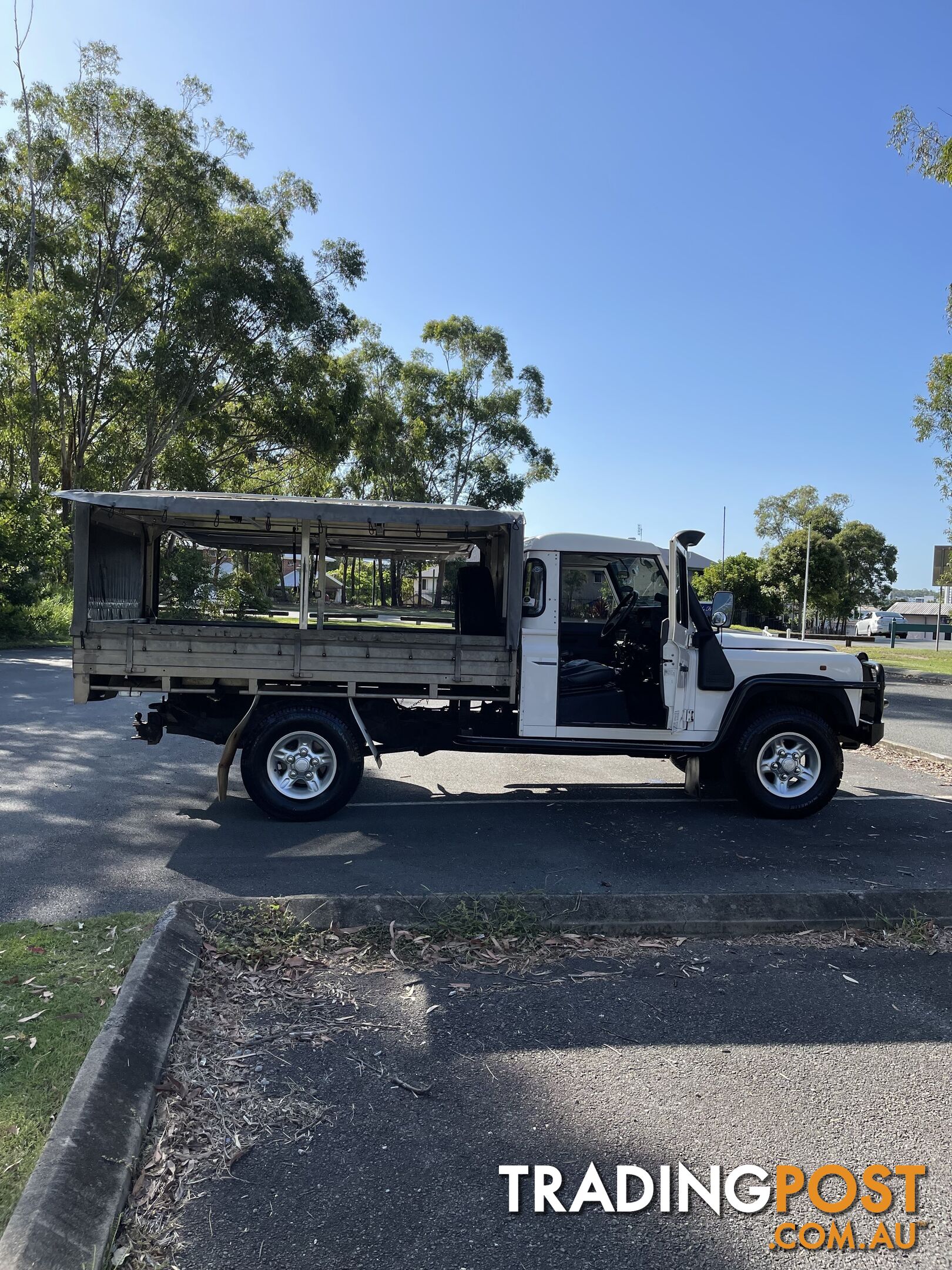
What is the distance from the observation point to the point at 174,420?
2353 cm

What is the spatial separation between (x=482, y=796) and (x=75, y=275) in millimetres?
20342

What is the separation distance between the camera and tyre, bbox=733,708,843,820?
700 centimetres

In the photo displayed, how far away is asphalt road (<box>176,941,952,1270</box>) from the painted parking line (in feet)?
10.5

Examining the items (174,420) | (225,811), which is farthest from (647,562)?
(174,420)

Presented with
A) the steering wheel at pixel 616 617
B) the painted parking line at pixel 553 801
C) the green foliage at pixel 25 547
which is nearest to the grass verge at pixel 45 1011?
the painted parking line at pixel 553 801

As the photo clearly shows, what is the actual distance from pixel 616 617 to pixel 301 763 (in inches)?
114

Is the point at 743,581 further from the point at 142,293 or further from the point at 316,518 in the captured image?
the point at 316,518

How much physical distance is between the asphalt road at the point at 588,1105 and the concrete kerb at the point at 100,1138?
26 centimetres

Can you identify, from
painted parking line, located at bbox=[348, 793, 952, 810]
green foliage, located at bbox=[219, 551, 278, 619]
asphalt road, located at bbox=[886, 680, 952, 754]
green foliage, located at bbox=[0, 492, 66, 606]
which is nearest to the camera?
painted parking line, located at bbox=[348, 793, 952, 810]

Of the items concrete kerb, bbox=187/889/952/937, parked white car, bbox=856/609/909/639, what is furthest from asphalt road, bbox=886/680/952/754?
parked white car, bbox=856/609/909/639

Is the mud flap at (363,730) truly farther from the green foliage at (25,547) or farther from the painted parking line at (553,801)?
the green foliage at (25,547)

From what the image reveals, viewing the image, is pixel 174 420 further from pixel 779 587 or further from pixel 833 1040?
pixel 779 587

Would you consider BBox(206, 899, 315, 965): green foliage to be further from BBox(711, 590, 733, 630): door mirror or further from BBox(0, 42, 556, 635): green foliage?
BBox(0, 42, 556, 635): green foliage

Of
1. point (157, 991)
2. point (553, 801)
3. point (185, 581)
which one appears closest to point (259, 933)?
point (157, 991)
